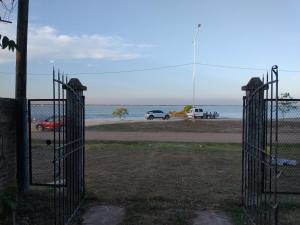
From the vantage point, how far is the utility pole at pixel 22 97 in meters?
7.98

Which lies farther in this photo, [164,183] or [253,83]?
[164,183]

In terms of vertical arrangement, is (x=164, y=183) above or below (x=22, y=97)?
below

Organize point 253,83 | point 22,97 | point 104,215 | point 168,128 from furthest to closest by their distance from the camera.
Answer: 1. point 168,128
2. point 22,97
3. point 253,83
4. point 104,215

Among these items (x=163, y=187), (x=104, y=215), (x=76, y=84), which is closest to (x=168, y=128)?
(x=163, y=187)

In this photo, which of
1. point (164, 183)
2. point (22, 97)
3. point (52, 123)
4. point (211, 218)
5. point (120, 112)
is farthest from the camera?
point (120, 112)

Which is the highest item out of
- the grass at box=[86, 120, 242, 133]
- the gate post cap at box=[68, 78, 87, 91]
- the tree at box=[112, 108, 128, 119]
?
the gate post cap at box=[68, 78, 87, 91]

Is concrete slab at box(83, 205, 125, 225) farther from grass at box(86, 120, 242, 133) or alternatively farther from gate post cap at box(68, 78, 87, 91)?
grass at box(86, 120, 242, 133)

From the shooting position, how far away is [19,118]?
26.2ft

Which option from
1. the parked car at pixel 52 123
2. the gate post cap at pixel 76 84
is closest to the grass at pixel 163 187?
the parked car at pixel 52 123

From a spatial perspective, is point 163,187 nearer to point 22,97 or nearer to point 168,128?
point 22,97

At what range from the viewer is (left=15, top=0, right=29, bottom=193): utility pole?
26.2ft

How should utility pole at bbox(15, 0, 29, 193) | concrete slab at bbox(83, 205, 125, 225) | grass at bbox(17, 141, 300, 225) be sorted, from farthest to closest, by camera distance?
utility pole at bbox(15, 0, 29, 193), grass at bbox(17, 141, 300, 225), concrete slab at bbox(83, 205, 125, 225)

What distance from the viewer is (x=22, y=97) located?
8133 mm

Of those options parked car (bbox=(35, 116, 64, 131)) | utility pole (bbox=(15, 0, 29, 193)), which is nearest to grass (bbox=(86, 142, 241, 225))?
utility pole (bbox=(15, 0, 29, 193))
